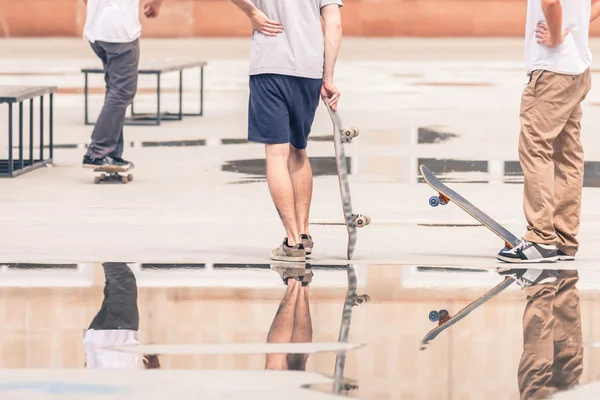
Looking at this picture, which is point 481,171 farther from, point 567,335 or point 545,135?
point 567,335

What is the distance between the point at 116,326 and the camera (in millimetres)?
6945

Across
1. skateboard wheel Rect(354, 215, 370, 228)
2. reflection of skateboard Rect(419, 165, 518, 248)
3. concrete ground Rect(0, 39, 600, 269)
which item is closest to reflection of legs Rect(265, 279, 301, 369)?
skateboard wheel Rect(354, 215, 370, 228)

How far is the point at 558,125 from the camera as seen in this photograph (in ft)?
28.5

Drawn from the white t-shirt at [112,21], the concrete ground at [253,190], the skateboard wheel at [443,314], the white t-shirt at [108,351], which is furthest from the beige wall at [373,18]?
the white t-shirt at [108,351]

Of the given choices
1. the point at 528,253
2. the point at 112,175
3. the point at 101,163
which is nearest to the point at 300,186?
the point at 528,253

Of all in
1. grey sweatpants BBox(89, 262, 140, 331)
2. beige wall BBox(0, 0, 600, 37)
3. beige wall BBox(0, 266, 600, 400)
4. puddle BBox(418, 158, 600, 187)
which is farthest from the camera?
beige wall BBox(0, 0, 600, 37)

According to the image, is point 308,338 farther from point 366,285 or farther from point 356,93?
point 356,93

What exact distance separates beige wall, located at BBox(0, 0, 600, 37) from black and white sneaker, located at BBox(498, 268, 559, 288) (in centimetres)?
3678

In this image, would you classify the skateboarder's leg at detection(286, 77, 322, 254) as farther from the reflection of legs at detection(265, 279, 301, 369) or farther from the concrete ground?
the reflection of legs at detection(265, 279, 301, 369)

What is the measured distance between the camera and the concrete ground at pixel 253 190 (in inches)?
362

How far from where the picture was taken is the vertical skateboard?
229 inches

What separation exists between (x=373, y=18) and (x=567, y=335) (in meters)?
38.7

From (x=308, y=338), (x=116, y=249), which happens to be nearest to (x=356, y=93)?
(x=116, y=249)

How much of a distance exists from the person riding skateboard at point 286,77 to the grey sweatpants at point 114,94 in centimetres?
377
